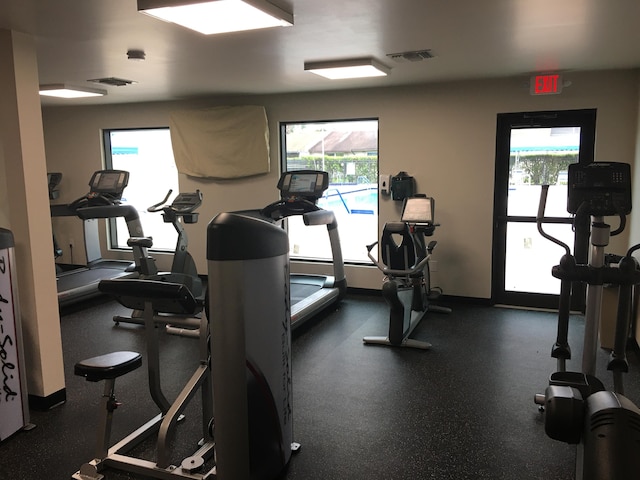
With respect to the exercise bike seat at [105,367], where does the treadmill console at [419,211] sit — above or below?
above

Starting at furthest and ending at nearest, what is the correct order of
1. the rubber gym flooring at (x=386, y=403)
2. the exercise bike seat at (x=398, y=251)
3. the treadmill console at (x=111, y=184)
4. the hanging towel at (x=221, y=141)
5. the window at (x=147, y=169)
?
1. the window at (x=147, y=169)
2. the hanging towel at (x=221, y=141)
3. the treadmill console at (x=111, y=184)
4. the exercise bike seat at (x=398, y=251)
5. the rubber gym flooring at (x=386, y=403)

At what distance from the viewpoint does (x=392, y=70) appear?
469cm

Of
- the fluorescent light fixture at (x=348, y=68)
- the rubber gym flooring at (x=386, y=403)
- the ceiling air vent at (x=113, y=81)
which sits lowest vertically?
the rubber gym flooring at (x=386, y=403)

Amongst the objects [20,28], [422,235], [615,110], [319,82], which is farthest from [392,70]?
[20,28]

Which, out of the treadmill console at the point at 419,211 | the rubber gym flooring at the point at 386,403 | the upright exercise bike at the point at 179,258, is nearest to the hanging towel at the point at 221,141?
the upright exercise bike at the point at 179,258

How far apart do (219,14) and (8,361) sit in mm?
2269

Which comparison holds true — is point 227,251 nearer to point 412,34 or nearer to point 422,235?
point 412,34

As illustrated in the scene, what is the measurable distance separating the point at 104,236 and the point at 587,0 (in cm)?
677

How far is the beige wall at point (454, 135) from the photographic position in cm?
487

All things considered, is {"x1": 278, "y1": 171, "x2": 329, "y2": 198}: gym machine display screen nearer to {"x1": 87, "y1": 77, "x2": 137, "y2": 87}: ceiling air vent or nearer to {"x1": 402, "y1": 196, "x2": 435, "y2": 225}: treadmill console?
{"x1": 402, "y1": 196, "x2": 435, "y2": 225}: treadmill console

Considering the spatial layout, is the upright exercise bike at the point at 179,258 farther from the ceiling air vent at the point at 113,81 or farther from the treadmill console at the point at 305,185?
the ceiling air vent at the point at 113,81

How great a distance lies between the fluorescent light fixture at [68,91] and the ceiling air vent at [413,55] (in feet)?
11.1

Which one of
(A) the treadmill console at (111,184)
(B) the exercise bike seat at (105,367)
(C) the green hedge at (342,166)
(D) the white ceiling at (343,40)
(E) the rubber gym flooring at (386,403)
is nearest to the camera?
(B) the exercise bike seat at (105,367)

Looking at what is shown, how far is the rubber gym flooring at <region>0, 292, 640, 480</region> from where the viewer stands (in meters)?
2.65
